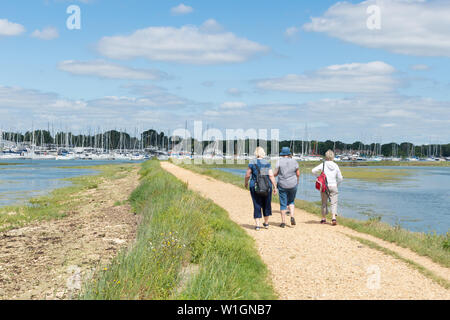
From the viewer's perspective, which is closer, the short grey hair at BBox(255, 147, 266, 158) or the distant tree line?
the short grey hair at BBox(255, 147, 266, 158)

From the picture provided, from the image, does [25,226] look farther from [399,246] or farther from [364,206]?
[364,206]

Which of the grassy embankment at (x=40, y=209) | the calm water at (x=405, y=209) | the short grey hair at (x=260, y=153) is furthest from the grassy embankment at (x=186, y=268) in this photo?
the calm water at (x=405, y=209)

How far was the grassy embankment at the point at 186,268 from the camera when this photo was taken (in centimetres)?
651

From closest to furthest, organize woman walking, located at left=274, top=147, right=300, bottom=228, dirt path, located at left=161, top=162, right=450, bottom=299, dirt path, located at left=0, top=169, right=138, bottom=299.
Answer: dirt path, located at left=161, top=162, right=450, bottom=299 → dirt path, located at left=0, top=169, right=138, bottom=299 → woman walking, located at left=274, top=147, right=300, bottom=228

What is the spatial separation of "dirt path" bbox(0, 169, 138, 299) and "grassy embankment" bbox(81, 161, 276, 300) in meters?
1.00

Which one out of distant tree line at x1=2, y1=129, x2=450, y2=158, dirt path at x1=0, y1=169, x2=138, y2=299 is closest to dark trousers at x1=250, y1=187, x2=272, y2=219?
dirt path at x1=0, y1=169, x2=138, y2=299

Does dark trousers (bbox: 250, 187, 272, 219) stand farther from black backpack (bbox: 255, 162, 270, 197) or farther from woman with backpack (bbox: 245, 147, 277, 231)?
black backpack (bbox: 255, 162, 270, 197)

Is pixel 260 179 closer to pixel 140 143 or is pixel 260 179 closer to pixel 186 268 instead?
pixel 186 268

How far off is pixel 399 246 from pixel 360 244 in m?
1.18

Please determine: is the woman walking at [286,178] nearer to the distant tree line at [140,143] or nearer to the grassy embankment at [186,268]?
the grassy embankment at [186,268]

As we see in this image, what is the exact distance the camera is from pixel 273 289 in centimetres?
722

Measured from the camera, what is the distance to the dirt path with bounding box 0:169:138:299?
363 inches

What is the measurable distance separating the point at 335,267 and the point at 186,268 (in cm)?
279
